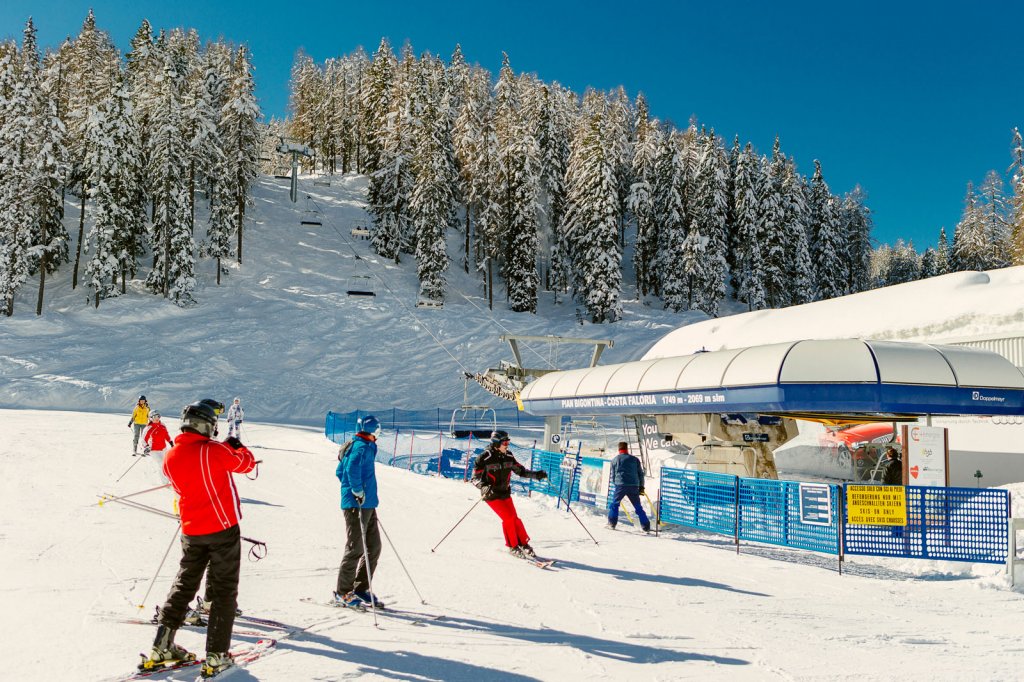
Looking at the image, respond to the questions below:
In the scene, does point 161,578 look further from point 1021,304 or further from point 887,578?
point 1021,304

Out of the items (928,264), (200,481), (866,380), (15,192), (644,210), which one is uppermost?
(928,264)

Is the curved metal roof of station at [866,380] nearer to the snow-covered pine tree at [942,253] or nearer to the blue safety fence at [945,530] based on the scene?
the blue safety fence at [945,530]

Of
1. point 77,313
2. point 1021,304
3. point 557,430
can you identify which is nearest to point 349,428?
point 557,430

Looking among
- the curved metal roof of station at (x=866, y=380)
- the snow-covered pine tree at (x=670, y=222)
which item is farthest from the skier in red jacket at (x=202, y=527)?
the snow-covered pine tree at (x=670, y=222)

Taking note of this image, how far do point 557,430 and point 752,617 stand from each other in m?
13.7

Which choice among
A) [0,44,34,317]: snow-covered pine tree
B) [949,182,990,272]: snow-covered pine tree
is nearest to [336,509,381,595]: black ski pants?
[0,44,34,317]: snow-covered pine tree

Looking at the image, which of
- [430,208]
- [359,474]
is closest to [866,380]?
[359,474]

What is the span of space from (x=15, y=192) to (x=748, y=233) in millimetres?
52144

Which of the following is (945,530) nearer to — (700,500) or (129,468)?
(700,500)

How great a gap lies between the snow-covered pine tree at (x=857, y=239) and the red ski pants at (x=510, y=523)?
227ft

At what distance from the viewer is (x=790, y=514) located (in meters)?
11.2

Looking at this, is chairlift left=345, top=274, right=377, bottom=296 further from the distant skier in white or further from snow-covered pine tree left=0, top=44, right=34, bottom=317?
the distant skier in white

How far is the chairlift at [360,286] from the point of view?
47938 millimetres

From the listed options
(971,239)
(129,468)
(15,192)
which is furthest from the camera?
(971,239)
